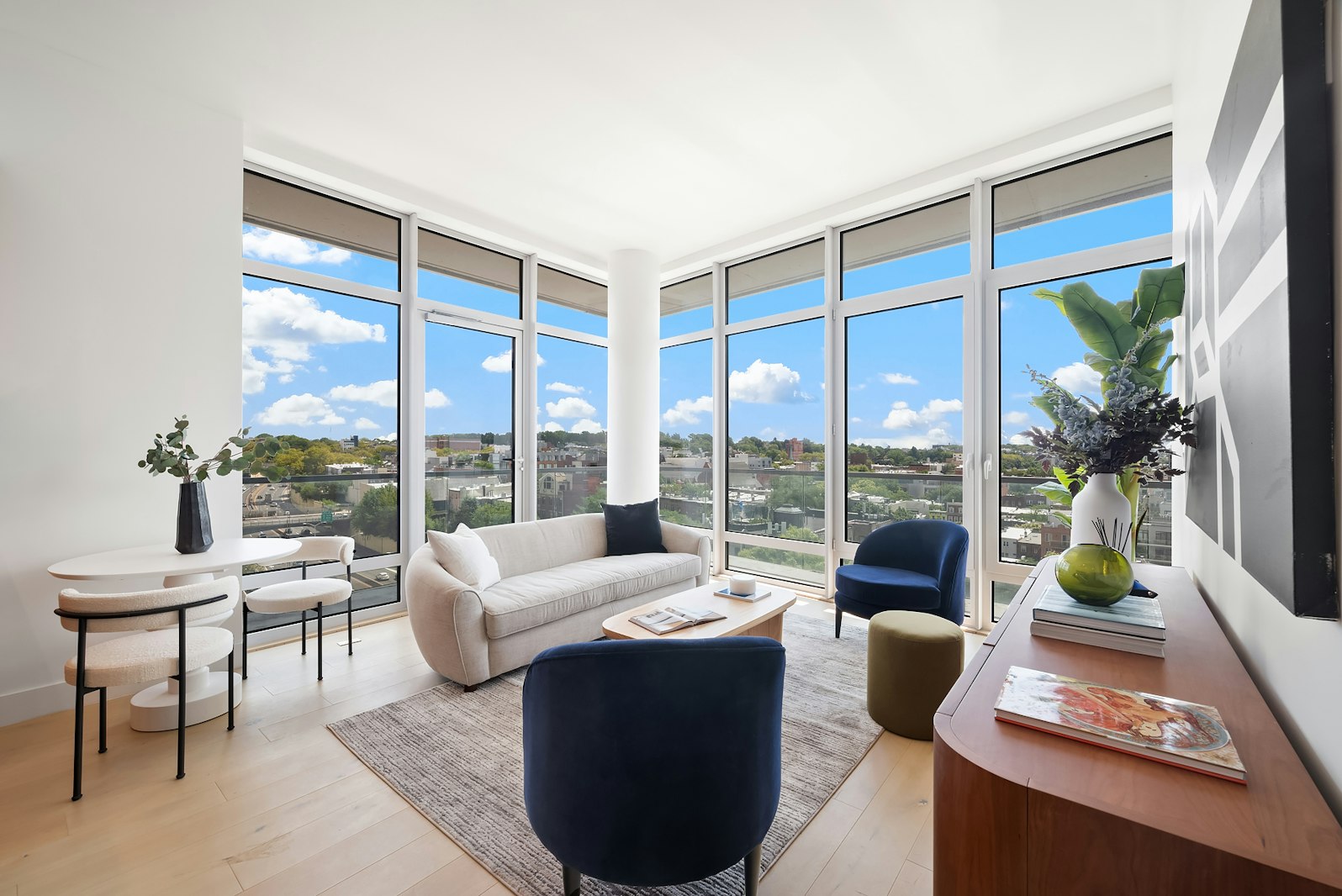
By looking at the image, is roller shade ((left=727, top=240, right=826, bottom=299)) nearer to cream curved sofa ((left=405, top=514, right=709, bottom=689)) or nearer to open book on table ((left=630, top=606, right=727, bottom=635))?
cream curved sofa ((left=405, top=514, right=709, bottom=689))

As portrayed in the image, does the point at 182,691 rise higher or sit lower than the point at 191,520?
lower

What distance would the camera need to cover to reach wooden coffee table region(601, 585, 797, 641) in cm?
260

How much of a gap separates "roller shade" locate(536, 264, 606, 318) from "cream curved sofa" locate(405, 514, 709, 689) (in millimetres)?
2276

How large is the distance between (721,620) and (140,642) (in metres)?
2.47

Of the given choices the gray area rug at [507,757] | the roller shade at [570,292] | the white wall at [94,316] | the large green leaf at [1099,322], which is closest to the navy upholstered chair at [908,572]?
the gray area rug at [507,757]

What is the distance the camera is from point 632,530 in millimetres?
4402

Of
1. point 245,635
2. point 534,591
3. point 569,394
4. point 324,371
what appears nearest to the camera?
point 245,635

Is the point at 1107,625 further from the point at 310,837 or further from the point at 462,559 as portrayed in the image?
the point at 462,559

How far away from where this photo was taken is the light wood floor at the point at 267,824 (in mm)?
1645

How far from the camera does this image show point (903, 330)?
4270 mm

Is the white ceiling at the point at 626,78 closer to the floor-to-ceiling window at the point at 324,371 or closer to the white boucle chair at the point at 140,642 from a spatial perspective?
the floor-to-ceiling window at the point at 324,371

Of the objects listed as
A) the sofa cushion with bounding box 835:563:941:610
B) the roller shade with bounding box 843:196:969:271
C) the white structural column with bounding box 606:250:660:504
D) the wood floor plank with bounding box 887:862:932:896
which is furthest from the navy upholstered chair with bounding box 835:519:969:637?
the white structural column with bounding box 606:250:660:504

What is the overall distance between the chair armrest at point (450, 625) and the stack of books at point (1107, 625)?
241 cm

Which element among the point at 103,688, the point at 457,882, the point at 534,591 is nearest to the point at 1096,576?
the point at 457,882
